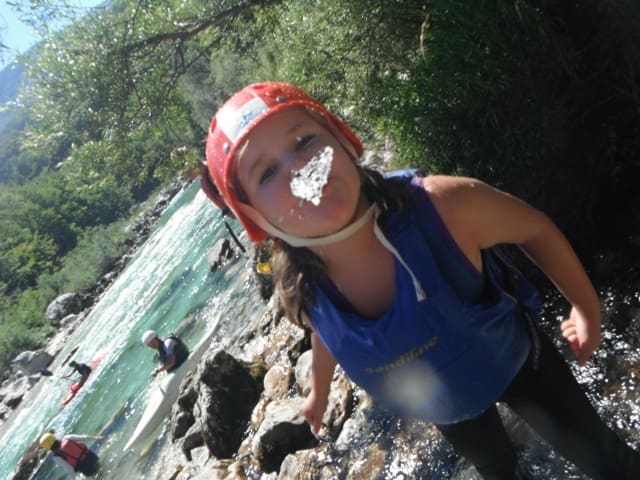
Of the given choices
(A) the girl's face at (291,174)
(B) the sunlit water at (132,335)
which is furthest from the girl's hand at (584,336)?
(B) the sunlit water at (132,335)

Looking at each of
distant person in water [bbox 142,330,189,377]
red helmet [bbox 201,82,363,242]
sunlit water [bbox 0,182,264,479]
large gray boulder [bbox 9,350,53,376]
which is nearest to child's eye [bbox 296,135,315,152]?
red helmet [bbox 201,82,363,242]

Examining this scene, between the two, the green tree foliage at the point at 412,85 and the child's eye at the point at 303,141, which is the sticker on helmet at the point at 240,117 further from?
the green tree foliage at the point at 412,85

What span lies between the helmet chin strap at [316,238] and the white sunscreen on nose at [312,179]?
0.18m

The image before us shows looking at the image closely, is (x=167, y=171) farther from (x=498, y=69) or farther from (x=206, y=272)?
(x=206, y=272)

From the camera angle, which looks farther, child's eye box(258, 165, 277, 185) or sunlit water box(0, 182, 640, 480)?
sunlit water box(0, 182, 640, 480)

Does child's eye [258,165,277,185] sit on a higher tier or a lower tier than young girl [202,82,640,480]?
higher

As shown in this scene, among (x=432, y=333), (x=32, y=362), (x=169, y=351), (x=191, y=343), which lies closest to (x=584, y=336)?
(x=432, y=333)

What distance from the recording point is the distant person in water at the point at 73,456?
9.77m

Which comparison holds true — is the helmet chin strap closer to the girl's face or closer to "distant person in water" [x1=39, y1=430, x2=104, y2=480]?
the girl's face

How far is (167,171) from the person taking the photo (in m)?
7.11

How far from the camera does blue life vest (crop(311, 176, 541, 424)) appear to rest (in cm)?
150

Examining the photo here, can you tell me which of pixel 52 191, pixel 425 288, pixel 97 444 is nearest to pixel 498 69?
pixel 425 288

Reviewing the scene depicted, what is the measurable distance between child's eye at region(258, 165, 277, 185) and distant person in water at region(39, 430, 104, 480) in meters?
10.3

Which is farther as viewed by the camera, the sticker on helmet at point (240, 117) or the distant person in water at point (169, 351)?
the distant person in water at point (169, 351)
